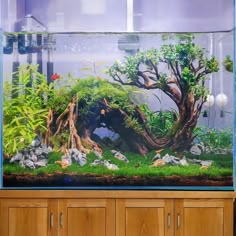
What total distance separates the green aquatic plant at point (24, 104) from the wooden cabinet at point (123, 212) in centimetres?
41

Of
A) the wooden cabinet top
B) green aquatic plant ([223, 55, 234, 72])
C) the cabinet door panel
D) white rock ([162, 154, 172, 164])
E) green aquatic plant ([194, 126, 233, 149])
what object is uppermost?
green aquatic plant ([223, 55, 234, 72])

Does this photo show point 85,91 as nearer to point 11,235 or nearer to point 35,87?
point 35,87

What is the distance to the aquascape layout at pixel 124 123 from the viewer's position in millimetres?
3111

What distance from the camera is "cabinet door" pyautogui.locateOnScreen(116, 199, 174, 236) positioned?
10.1 ft

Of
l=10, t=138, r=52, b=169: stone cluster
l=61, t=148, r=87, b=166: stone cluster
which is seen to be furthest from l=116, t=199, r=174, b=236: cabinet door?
l=10, t=138, r=52, b=169: stone cluster

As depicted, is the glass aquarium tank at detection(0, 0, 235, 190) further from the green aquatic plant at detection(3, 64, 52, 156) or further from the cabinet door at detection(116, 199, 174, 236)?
the cabinet door at detection(116, 199, 174, 236)

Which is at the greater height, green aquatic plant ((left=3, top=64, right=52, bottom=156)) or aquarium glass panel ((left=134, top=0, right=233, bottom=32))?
aquarium glass panel ((left=134, top=0, right=233, bottom=32))

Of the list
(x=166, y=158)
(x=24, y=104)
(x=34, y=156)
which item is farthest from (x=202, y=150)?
(x=24, y=104)

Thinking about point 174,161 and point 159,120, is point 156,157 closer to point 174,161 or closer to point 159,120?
point 174,161

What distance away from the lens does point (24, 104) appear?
3135 mm

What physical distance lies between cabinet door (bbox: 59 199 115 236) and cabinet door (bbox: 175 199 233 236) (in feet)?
1.58

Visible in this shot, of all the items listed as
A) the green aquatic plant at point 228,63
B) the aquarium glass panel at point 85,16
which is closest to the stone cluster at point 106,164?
the aquarium glass panel at point 85,16

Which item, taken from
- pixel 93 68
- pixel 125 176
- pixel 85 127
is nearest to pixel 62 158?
pixel 85 127

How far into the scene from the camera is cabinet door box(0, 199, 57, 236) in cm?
308
